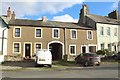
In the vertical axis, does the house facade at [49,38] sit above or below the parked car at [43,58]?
above

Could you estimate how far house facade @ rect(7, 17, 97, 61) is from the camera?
123 feet

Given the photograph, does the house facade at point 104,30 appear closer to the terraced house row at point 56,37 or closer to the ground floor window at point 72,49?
the terraced house row at point 56,37

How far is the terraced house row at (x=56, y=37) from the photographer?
122 ft

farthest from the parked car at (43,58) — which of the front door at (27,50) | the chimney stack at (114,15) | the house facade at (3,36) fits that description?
the chimney stack at (114,15)

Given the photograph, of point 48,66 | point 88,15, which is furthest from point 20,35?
point 88,15

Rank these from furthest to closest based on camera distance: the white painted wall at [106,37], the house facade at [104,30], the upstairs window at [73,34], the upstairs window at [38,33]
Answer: the house facade at [104,30], the white painted wall at [106,37], the upstairs window at [73,34], the upstairs window at [38,33]

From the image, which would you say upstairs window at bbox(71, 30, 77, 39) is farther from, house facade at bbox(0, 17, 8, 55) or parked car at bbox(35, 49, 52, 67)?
parked car at bbox(35, 49, 52, 67)

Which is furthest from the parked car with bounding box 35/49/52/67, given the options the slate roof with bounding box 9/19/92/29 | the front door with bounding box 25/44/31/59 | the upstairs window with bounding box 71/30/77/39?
the upstairs window with bounding box 71/30/77/39

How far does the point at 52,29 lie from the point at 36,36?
2.95 metres

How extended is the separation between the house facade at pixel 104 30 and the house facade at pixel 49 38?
1.41 metres

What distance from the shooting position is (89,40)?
4262 cm

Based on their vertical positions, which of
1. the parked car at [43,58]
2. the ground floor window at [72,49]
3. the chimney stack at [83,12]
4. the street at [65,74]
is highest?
the chimney stack at [83,12]

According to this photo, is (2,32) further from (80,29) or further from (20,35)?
(80,29)

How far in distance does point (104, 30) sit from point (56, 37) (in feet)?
33.7
